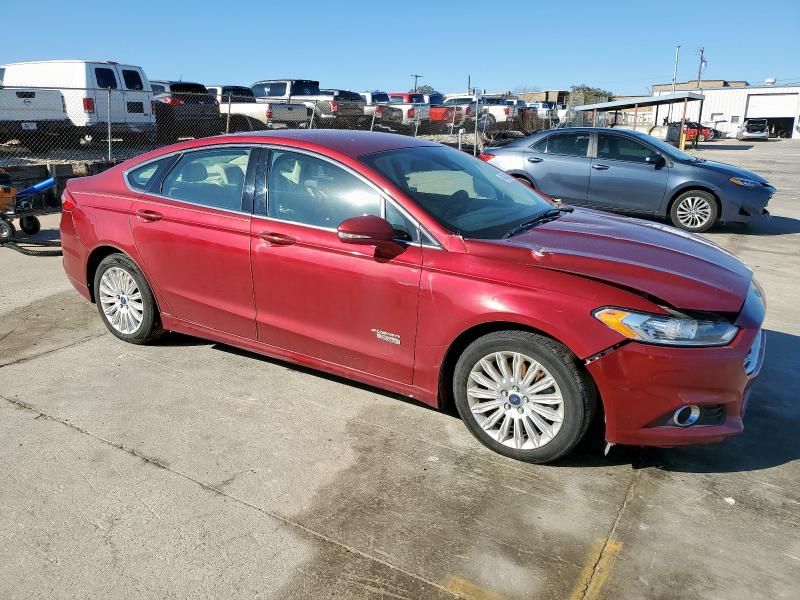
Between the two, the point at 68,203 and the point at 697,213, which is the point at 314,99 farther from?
the point at 68,203

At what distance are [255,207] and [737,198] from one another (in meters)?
7.91

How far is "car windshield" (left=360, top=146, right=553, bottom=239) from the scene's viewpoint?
11.9 feet

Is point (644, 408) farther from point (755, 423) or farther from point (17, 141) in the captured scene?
point (17, 141)

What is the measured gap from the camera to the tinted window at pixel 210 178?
415cm

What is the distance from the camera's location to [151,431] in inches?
141

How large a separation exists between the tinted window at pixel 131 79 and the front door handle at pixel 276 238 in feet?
46.0

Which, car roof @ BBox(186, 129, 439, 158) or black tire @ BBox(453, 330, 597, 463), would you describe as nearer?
black tire @ BBox(453, 330, 597, 463)

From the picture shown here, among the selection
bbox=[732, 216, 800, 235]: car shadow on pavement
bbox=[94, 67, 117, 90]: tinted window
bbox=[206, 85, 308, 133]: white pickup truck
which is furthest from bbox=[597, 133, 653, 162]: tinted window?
bbox=[94, 67, 117, 90]: tinted window

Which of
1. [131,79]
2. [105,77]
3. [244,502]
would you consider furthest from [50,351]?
[131,79]

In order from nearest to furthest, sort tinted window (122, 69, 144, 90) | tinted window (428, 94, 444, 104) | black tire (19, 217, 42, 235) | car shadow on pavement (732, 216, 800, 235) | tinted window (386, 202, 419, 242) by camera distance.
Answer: tinted window (386, 202, 419, 242)
black tire (19, 217, 42, 235)
car shadow on pavement (732, 216, 800, 235)
tinted window (122, 69, 144, 90)
tinted window (428, 94, 444, 104)

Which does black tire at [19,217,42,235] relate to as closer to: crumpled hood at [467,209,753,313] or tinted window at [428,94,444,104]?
crumpled hood at [467,209,753,313]

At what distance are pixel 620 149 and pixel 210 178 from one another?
7.34 metres

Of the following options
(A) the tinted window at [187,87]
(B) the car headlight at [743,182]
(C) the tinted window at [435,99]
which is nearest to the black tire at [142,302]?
(B) the car headlight at [743,182]

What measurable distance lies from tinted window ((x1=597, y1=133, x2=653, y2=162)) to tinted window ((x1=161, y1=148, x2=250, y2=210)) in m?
7.20
